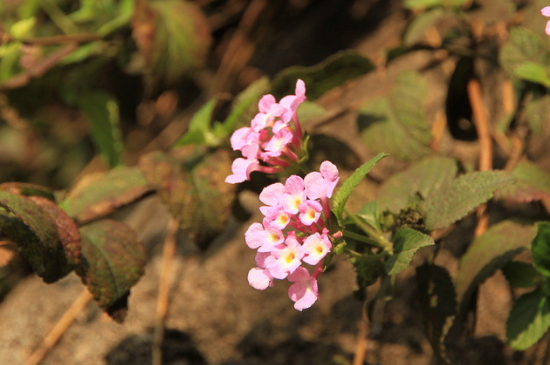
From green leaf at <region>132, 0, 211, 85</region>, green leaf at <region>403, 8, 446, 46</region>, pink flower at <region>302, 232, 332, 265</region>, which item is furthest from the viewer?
green leaf at <region>132, 0, 211, 85</region>

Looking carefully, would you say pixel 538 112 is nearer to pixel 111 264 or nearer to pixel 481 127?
pixel 481 127

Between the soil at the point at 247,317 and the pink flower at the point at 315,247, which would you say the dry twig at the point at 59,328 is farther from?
the pink flower at the point at 315,247

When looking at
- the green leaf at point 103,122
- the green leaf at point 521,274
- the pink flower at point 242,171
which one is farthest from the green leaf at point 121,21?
the green leaf at point 521,274

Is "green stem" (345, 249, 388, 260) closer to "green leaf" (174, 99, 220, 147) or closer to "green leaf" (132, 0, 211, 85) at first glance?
"green leaf" (174, 99, 220, 147)

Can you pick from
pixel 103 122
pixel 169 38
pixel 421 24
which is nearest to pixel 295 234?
pixel 421 24

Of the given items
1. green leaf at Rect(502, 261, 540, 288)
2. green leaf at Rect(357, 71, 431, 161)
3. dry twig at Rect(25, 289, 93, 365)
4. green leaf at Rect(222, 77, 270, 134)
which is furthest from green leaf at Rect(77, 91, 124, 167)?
green leaf at Rect(502, 261, 540, 288)
